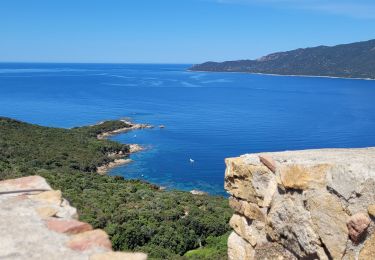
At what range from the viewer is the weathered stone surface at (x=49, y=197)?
4.28 metres

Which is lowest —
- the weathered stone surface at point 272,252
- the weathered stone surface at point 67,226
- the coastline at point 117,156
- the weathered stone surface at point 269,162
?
the coastline at point 117,156

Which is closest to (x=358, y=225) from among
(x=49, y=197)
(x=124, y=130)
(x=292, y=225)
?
(x=292, y=225)

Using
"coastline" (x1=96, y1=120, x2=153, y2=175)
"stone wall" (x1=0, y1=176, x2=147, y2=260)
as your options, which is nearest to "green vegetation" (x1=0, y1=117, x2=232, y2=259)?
"coastline" (x1=96, y1=120, x2=153, y2=175)

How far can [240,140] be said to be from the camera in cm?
6662

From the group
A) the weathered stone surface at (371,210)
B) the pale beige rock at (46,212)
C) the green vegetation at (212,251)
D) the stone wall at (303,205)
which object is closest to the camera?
the weathered stone surface at (371,210)

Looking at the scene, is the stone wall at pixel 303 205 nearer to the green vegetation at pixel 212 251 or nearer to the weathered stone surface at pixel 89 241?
the weathered stone surface at pixel 89 241

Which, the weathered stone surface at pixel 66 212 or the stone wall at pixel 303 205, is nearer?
the stone wall at pixel 303 205

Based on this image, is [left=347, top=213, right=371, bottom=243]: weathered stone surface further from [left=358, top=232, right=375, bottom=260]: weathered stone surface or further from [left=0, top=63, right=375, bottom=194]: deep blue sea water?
[left=0, top=63, right=375, bottom=194]: deep blue sea water

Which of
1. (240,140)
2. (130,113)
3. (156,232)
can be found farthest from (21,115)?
(156,232)

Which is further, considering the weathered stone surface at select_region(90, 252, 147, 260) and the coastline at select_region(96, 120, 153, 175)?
the coastline at select_region(96, 120, 153, 175)

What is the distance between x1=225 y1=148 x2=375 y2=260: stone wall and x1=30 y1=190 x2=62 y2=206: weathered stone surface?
1.90 metres

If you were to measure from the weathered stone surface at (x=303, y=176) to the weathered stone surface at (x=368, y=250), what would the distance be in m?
0.61

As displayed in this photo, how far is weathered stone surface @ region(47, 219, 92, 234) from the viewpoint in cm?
365

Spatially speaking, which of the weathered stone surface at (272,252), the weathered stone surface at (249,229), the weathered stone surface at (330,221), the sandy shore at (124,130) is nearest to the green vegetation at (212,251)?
the weathered stone surface at (249,229)
